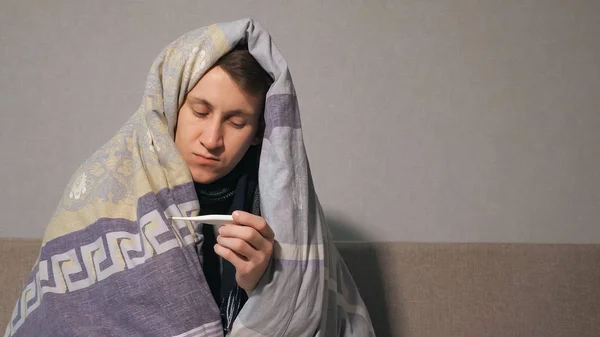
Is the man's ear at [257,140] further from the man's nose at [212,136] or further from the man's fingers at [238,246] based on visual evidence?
the man's fingers at [238,246]

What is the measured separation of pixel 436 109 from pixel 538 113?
25 centimetres

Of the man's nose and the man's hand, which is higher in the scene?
the man's nose

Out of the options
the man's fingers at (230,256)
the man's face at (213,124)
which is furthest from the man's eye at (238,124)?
the man's fingers at (230,256)

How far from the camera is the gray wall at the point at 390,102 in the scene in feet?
Answer: 4.45

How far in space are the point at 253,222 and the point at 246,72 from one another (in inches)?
10.3

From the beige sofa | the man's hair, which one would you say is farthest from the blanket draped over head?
the beige sofa

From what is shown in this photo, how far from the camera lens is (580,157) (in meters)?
1.46

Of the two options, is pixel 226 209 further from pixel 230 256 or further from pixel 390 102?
pixel 390 102

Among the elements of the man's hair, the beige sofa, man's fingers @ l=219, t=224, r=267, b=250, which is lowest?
the beige sofa

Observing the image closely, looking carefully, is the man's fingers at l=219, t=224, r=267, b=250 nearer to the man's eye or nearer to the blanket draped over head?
the blanket draped over head

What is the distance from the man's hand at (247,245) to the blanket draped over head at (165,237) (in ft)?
0.10

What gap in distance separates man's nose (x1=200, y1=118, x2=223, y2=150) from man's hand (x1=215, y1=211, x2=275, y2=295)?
15cm

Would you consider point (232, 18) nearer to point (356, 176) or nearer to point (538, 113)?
point (356, 176)

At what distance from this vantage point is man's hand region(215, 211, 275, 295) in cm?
84
